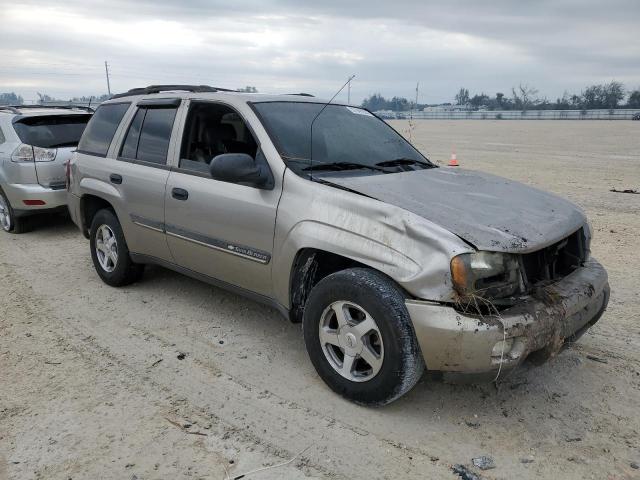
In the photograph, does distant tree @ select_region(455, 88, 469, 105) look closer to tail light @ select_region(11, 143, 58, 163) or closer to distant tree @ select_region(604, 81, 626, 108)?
distant tree @ select_region(604, 81, 626, 108)

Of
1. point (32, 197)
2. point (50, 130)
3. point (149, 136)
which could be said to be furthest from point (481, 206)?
point (50, 130)

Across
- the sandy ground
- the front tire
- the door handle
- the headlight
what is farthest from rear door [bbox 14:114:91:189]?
the headlight

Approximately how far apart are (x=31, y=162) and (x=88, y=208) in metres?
2.29

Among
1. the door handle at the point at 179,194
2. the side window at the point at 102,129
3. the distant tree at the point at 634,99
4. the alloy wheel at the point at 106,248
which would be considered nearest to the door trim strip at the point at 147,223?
the door handle at the point at 179,194

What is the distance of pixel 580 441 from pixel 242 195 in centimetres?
253

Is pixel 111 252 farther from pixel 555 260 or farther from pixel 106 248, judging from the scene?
pixel 555 260

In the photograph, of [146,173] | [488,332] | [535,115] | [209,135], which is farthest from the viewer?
[535,115]

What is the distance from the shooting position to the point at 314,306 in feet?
10.7

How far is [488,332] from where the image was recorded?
106 inches

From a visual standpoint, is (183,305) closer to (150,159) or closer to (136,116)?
(150,159)

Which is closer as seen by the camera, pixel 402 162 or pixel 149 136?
pixel 402 162

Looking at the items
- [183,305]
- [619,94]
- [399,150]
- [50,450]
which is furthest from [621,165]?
[619,94]

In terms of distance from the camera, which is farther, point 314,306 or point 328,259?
point 328,259

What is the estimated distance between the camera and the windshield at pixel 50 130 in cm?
727
